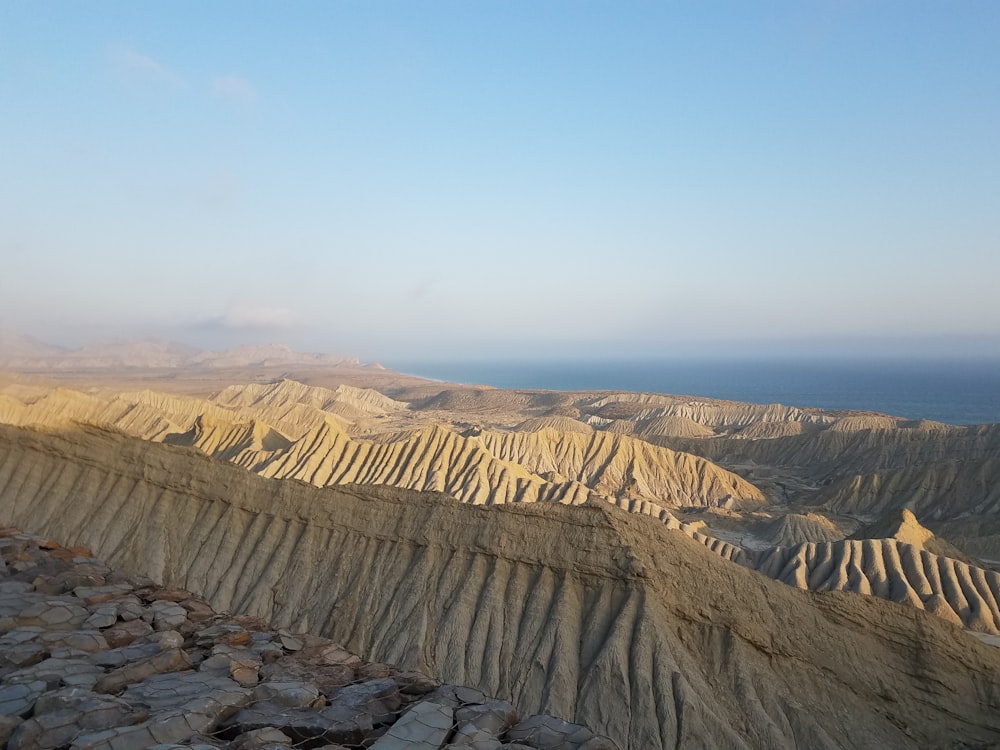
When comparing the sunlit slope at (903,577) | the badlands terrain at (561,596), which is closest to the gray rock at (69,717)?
the badlands terrain at (561,596)

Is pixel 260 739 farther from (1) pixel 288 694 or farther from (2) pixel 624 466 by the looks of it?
(2) pixel 624 466

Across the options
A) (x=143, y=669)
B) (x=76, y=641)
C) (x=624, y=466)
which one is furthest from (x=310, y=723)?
(x=624, y=466)

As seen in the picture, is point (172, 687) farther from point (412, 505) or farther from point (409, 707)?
point (412, 505)

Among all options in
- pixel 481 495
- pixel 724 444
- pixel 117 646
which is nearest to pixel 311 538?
pixel 117 646

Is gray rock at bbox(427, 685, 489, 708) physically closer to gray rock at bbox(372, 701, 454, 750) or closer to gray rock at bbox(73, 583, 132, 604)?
gray rock at bbox(372, 701, 454, 750)

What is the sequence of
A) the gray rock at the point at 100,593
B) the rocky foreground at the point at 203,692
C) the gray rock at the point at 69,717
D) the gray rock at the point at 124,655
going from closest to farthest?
the gray rock at the point at 69,717 < the rocky foreground at the point at 203,692 < the gray rock at the point at 124,655 < the gray rock at the point at 100,593

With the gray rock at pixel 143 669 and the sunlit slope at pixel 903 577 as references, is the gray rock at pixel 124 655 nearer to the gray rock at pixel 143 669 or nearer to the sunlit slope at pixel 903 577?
the gray rock at pixel 143 669
